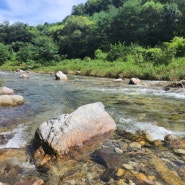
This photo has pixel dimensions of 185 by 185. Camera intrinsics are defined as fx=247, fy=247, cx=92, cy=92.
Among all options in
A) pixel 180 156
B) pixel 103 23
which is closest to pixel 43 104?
pixel 180 156

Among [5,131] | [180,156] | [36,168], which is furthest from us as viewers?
[5,131]

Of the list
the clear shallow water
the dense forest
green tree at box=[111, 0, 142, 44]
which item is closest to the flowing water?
the clear shallow water

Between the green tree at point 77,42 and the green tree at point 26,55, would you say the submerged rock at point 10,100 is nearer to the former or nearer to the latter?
the green tree at point 77,42

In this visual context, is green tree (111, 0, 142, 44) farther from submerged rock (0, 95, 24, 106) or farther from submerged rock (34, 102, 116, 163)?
submerged rock (34, 102, 116, 163)

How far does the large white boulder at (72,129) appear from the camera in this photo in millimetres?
4844

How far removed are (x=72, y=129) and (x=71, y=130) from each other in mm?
40

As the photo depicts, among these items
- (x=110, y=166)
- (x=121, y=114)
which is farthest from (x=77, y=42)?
(x=110, y=166)

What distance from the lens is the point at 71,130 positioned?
17.1 ft

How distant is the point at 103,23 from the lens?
4516cm

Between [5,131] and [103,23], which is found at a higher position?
[103,23]

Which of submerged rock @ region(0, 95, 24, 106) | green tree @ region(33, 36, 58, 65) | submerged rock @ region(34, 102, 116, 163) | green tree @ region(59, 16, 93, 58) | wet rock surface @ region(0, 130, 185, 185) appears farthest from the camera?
green tree @ region(59, 16, 93, 58)

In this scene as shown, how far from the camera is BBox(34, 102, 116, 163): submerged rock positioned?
15.9 feet

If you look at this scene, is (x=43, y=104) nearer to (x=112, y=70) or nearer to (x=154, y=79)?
(x=154, y=79)

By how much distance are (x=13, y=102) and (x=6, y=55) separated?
4831 cm
